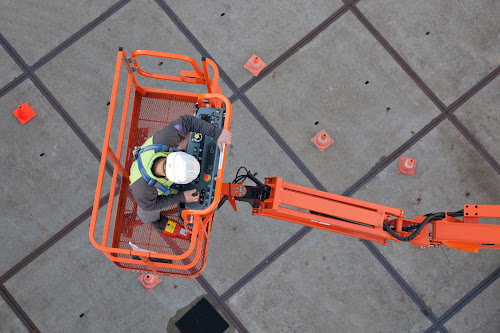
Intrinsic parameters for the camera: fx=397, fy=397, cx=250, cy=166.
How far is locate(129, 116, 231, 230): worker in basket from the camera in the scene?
410cm

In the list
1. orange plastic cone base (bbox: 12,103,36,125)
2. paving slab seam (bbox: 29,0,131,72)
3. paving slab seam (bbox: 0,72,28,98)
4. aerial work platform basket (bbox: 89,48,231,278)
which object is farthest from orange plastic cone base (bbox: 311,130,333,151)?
paving slab seam (bbox: 0,72,28,98)

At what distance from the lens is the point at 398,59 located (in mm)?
6848

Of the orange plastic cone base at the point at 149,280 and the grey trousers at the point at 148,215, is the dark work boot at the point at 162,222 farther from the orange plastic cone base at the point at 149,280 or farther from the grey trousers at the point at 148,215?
the orange plastic cone base at the point at 149,280

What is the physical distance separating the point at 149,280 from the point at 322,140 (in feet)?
11.4

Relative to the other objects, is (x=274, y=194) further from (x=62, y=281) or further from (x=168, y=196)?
(x=62, y=281)

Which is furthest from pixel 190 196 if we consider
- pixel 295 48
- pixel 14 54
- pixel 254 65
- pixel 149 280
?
pixel 14 54

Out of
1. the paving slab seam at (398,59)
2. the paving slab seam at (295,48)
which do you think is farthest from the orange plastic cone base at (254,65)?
the paving slab seam at (398,59)

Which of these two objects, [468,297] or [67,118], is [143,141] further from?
[468,297]

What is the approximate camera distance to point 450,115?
264 inches

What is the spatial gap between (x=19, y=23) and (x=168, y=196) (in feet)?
15.4

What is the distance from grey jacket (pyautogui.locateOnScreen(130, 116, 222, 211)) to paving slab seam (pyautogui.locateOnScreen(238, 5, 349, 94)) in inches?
91.1

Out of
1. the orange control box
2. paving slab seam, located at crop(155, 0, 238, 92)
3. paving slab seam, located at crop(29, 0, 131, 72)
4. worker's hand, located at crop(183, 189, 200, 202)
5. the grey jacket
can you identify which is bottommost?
the orange control box

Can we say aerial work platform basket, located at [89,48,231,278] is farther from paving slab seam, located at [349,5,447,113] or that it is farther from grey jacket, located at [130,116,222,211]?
paving slab seam, located at [349,5,447,113]

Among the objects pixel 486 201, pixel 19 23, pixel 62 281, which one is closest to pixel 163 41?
pixel 19 23
